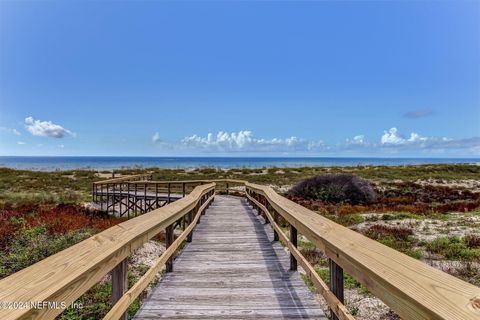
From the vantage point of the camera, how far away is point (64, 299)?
158 cm

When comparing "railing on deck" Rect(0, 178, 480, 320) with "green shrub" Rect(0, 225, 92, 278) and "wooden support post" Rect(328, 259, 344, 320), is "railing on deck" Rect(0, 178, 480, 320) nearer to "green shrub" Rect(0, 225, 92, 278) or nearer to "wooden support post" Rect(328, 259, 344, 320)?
"wooden support post" Rect(328, 259, 344, 320)

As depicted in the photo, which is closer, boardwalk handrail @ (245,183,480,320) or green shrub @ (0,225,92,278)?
boardwalk handrail @ (245,183,480,320)

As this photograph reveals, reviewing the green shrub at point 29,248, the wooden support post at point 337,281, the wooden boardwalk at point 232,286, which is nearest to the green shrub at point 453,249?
the wooden boardwalk at point 232,286

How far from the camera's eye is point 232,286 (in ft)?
13.9

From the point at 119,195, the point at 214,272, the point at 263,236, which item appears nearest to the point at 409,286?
the point at 214,272

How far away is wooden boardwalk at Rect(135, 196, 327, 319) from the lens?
343 cm

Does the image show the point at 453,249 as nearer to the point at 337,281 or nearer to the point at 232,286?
the point at 232,286

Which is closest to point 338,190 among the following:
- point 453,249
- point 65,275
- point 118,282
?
point 453,249

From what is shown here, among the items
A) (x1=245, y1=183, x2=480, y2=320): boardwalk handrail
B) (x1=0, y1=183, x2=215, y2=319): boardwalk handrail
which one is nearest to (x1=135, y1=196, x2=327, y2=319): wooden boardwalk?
(x1=0, y1=183, x2=215, y2=319): boardwalk handrail

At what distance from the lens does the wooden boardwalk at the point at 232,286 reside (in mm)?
3432

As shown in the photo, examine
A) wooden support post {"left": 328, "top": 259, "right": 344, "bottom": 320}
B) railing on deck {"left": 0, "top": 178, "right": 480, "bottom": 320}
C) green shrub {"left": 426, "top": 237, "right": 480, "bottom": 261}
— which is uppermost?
railing on deck {"left": 0, "top": 178, "right": 480, "bottom": 320}

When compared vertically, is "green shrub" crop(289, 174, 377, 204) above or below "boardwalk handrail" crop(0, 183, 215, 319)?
below

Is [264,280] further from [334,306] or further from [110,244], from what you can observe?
[110,244]

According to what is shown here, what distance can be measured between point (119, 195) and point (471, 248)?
1886cm
